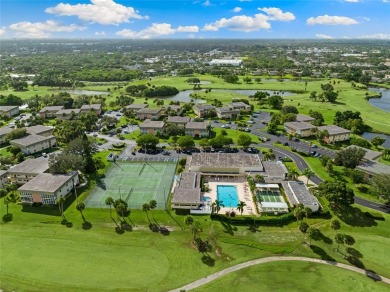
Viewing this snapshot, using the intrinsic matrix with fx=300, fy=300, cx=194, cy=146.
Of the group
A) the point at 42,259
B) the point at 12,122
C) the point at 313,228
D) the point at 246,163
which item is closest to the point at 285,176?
the point at 246,163

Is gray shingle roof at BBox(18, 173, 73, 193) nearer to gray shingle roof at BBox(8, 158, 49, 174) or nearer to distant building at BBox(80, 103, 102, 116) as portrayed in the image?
gray shingle roof at BBox(8, 158, 49, 174)

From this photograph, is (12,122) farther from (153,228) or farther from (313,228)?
(313,228)

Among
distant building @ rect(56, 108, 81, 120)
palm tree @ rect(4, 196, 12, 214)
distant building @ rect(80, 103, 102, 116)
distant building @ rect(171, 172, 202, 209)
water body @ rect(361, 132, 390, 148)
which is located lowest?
palm tree @ rect(4, 196, 12, 214)

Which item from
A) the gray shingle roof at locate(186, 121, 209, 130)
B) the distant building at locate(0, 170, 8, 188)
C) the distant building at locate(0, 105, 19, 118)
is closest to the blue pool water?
the gray shingle roof at locate(186, 121, 209, 130)

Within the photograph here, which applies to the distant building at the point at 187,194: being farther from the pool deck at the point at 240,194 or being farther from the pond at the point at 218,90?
the pond at the point at 218,90

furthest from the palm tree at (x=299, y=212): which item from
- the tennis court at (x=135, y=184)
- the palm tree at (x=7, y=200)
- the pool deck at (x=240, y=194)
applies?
the palm tree at (x=7, y=200)

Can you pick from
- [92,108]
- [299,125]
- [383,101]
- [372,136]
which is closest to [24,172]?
[92,108]
